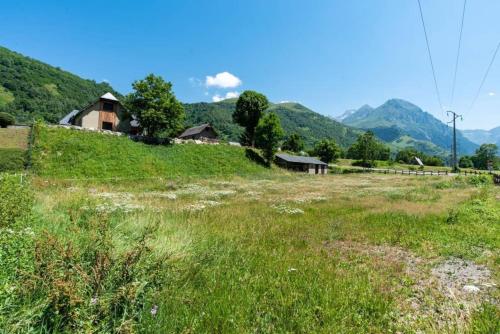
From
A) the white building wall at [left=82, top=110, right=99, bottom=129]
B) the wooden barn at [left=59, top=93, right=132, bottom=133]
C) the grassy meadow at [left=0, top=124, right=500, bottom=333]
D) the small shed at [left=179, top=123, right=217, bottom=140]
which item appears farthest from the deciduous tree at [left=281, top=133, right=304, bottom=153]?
the grassy meadow at [left=0, top=124, right=500, bottom=333]

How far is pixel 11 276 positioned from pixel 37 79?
25011 centimetres

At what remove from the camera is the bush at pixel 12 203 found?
6951mm

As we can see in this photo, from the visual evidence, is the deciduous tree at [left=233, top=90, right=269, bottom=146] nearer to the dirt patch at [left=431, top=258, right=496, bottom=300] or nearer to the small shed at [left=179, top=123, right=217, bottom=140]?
the small shed at [left=179, top=123, right=217, bottom=140]

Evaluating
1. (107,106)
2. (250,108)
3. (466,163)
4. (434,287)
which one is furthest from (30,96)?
(466,163)

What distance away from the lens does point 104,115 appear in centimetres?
5112

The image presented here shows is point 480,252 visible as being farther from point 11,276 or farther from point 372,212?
point 11,276

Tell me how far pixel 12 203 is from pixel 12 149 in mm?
32461

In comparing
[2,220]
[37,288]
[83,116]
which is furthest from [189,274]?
[83,116]

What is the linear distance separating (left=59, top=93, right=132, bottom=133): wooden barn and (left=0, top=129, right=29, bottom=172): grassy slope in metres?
8.91

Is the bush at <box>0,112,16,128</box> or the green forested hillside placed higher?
the green forested hillside

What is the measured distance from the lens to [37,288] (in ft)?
12.8

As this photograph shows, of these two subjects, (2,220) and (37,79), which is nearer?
(2,220)

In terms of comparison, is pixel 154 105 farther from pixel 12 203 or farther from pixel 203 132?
pixel 12 203

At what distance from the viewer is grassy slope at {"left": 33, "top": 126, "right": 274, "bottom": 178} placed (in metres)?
33.4
